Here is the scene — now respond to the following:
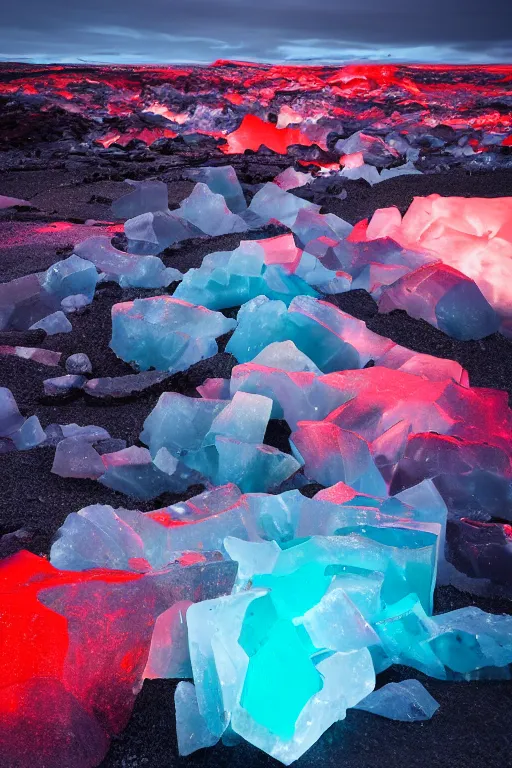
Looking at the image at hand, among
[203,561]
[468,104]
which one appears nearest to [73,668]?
[203,561]

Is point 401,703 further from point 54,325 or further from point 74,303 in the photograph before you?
point 74,303

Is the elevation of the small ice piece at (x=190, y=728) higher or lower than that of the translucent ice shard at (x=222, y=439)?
lower

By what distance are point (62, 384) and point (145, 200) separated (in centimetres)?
191

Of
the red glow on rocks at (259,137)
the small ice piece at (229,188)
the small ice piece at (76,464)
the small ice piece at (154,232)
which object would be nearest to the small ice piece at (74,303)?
the small ice piece at (154,232)

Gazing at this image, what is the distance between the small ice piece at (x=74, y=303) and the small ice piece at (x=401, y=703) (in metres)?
1.92

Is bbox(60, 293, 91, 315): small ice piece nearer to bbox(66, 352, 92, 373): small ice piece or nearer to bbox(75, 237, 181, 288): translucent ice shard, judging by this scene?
bbox(75, 237, 181, 288): translucent ice shard

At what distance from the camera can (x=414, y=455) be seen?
1639 mm

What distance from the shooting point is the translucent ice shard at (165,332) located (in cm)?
226

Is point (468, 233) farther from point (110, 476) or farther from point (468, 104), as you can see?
point (468, 104)

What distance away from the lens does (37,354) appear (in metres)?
2.29

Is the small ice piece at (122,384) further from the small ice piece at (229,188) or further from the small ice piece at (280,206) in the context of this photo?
the small ice piece at (229,188)

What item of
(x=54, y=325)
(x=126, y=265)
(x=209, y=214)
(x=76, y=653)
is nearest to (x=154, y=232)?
(x=209, y=214)

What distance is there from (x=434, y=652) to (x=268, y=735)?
34 centimetres

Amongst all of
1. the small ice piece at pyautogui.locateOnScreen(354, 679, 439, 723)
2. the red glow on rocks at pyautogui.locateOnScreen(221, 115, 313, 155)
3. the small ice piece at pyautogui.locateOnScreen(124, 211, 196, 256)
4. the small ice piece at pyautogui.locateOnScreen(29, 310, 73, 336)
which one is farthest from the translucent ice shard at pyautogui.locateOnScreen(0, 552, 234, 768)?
the red glow on rocks at pyautogui.locateOnScreen(221, 115, 313, 155)
